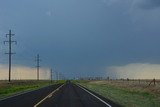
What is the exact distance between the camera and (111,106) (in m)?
25.6

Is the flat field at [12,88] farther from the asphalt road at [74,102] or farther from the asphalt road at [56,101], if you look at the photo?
the asphalt road at [74,102]

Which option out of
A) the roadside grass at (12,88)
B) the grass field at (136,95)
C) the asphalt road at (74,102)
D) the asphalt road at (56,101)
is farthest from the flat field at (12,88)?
the grass field at (136,95)

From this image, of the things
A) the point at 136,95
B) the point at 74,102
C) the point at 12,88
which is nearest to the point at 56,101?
the point at 74,102

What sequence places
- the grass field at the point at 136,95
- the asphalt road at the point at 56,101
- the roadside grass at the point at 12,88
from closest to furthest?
the asphalt road at the point at 56,101 → the grass field at the point at 136,95 → the roadside grass at the point at 12,88

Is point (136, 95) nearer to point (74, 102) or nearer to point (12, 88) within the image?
point (74, 102)

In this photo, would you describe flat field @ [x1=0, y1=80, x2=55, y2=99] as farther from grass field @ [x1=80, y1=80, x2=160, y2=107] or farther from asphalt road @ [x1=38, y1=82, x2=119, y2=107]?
grass field @ [x1=80, y1=80, x2=160, y2=107]

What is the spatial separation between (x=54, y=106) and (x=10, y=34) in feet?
227

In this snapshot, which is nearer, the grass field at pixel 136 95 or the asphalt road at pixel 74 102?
the asphalt road at pixel 74 102

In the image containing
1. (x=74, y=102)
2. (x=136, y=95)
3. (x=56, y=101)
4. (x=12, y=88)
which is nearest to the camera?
(x=74, y=102)

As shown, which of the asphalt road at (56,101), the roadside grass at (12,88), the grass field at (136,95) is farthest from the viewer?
the roadside grass at (12,88)

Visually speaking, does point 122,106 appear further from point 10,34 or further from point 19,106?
point 10,34

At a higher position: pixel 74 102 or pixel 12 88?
pixel 12 88

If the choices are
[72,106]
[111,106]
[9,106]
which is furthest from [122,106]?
[9,106]

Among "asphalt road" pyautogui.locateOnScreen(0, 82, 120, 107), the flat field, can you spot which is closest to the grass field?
"asphalt road" pyautogui.locateOnScreen(0, 82, 120, 107)
